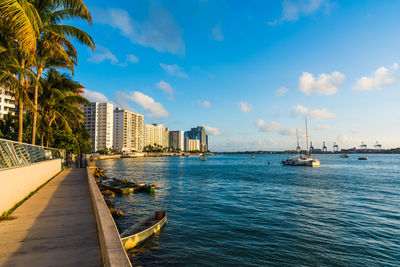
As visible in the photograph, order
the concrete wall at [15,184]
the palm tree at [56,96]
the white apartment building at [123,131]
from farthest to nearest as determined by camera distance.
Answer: the white apartment building at [123,131]
the palm tree at [56,96]
the concrete wall at [15,184]

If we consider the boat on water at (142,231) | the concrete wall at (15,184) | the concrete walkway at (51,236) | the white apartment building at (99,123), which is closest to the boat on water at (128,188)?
the boat on water at (142,231)

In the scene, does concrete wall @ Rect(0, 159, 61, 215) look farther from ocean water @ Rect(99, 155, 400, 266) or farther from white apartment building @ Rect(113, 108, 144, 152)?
white apartment building @ Rect(113, 108, 144, 152)

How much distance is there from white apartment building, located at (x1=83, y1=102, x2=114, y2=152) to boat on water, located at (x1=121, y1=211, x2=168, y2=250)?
559 ft

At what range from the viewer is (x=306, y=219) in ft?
54.8

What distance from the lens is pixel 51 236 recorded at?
6219 millimetres

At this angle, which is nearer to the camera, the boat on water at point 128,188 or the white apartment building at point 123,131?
the boat on water at point 128,188

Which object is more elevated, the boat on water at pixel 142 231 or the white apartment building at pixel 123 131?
the white apartment building at pixel 123 131

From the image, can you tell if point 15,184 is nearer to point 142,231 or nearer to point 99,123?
point 142,231

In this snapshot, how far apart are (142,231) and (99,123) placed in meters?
178

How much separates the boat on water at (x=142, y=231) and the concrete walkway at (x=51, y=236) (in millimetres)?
2546

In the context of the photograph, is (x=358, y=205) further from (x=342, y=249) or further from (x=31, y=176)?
(x=31, y=176)

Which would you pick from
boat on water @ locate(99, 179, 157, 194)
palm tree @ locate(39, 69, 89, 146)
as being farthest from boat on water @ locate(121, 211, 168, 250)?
palm tree @ locate(39, 69, 89, 146)

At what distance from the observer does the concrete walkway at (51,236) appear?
4875mm

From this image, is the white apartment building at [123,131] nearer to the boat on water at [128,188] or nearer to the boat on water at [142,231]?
the boat on water at [128,188]
